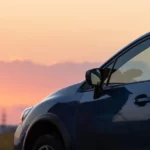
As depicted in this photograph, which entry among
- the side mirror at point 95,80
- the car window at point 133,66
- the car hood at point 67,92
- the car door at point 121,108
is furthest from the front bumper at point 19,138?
the car window at point 133,66

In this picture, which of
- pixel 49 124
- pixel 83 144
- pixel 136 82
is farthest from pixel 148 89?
pixel 49 124

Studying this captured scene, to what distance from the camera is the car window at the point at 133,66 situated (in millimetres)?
6695

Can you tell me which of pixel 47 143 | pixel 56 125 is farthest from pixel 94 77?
pixel 47 143

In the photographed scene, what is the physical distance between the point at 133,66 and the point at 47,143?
1.52 m

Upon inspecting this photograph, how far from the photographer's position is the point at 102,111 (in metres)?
7.02

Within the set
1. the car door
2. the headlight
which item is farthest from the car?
the headlight

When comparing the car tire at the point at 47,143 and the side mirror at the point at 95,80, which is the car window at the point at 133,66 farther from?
the car tire at the point at 47,143

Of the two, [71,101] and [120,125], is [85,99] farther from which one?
[120,125]

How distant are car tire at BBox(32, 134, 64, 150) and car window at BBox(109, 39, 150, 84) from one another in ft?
3.33

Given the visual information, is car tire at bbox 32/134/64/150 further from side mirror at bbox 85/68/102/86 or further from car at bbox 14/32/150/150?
side mirror at bbox 85/68/102/86

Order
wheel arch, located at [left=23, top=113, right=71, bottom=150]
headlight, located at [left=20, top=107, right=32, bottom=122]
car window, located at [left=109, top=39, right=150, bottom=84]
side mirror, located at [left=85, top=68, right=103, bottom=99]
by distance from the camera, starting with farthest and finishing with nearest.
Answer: headlight, located at [left=20, top=107, right=32, bottom=122] < wheel arch, located at [left=23, top=113, right=71, bottom=150] < side mirror, located at [left=85, top=68, right=103, bottom=99] < car window, located at [left=109, top=39, right=150, bottom=84]

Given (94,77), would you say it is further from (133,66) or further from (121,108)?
(121,108)

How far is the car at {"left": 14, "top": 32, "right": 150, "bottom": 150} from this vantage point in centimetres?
655

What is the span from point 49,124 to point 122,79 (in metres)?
1.27
